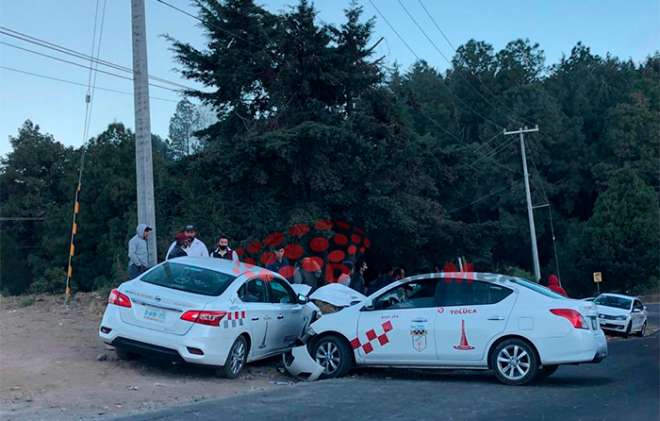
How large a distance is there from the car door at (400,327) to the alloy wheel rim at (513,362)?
953mm

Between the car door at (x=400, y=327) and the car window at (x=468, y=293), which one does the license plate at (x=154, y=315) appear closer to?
the car door at (x=400, y=327)

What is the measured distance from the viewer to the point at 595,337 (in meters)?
10.8

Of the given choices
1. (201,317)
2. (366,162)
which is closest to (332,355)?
(201,317)

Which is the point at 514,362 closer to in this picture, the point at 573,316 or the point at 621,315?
the point at 573,316

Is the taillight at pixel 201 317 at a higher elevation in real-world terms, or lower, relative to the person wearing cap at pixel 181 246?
lower

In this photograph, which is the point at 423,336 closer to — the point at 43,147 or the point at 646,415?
the point at 646,415

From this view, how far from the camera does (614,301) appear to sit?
2938 cm

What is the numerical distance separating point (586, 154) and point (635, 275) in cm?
1359

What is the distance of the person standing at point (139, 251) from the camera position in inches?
540

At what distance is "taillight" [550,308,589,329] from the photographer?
1070 cm

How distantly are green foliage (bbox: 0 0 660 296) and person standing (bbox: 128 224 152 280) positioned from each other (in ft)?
24.1

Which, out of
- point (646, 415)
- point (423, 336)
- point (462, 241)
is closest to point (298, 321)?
point (423, 336)

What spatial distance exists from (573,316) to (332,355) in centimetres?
352

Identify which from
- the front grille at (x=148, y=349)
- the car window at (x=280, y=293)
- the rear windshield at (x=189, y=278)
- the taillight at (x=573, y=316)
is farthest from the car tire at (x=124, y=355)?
the taillight at (x=573, y=316)
